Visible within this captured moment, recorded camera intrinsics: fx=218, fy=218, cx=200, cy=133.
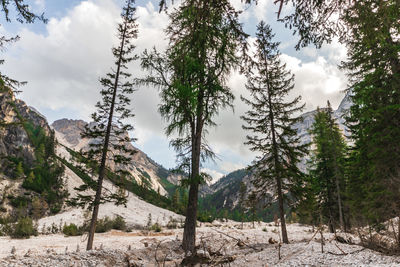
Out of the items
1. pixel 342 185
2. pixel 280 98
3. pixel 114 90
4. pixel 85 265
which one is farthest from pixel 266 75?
pixel 342 185

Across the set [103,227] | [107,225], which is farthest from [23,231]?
[107,225]

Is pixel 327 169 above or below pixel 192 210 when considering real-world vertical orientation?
above

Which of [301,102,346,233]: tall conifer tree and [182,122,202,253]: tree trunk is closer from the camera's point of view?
[182,122,202,253]: tree trunk

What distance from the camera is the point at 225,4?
13.4 ft

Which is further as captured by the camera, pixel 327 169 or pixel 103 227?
pixel 103 227

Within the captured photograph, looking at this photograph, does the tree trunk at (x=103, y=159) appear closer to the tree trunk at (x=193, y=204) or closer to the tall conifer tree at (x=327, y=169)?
the tree trunk at (x=193, y=204)

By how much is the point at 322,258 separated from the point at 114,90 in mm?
13176

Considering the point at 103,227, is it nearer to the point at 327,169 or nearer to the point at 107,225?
the point at 107,225

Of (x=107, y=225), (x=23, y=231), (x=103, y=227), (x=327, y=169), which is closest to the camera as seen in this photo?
(x=23, y=231)

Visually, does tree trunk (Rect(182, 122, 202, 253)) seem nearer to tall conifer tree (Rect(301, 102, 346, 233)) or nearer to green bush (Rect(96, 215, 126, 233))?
tall conifer tree (Rect(301, 102, 346, 233))

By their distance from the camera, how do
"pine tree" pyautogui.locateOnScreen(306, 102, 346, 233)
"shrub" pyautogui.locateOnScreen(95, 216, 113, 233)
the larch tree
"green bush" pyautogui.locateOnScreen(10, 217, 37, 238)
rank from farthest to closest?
"shrub" pyautogui.locateOnScreen(95, 216, 113, 233) < "pine tree" pyautogui.locateOnScreen(306, 102, 346, 233) < "green bush" pyautogui.locateOnScreen(10, 217, 37, 238) < the larch tree

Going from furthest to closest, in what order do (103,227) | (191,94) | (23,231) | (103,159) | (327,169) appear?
(103,227), (327,169), (23,231), (103,159), (191,94)

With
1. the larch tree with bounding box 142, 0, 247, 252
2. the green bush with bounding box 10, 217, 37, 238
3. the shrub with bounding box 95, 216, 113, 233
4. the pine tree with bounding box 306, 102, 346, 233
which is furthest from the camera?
the shrub with bounding box 95, 216, 113, 233

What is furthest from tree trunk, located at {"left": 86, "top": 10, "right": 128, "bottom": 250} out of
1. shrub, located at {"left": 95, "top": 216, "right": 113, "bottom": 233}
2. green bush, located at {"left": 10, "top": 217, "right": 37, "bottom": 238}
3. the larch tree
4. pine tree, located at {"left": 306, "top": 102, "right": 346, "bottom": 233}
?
pine tree, located at {"left": 306, "top": 102, "right": 346, "bottom": 233}
